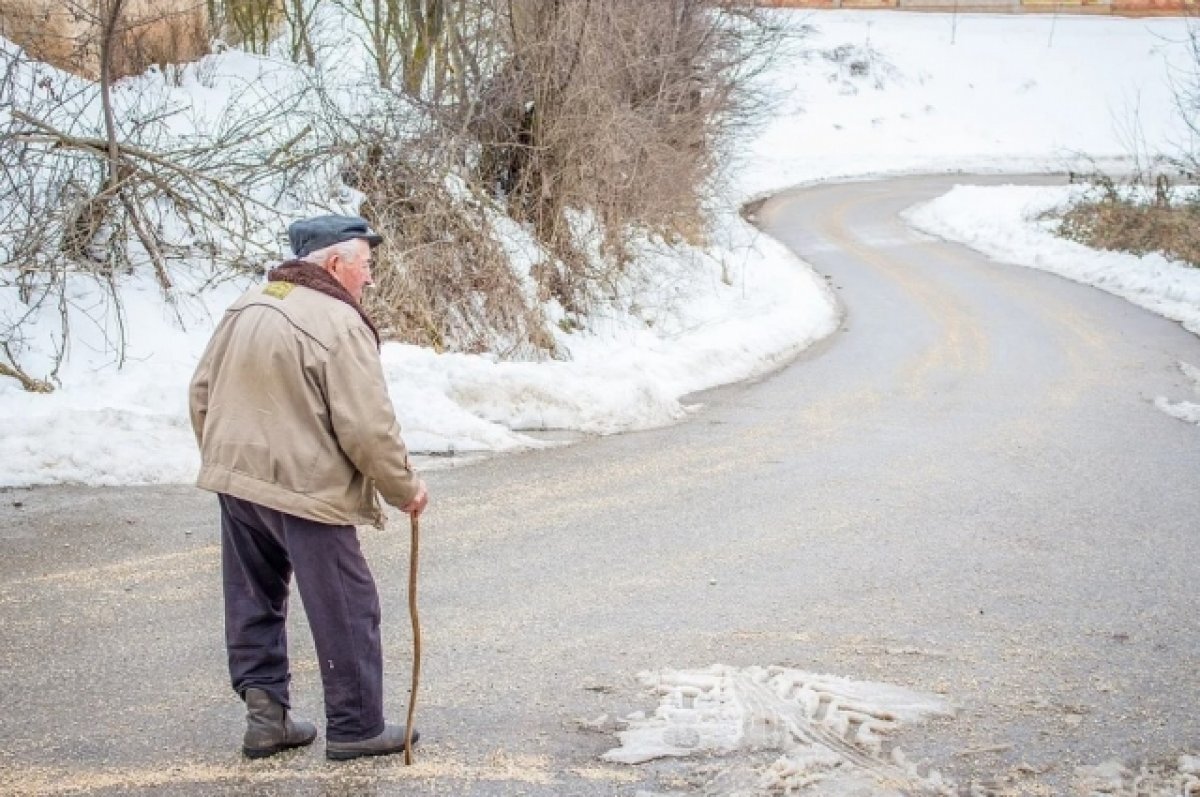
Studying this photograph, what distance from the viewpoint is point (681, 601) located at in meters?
6.25

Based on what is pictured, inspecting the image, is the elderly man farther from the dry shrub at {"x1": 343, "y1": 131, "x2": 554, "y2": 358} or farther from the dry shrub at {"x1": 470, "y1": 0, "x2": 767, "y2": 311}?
the dry shrub at {"x1": 470, "y1": 0, "x2": 767, "y2": 311}

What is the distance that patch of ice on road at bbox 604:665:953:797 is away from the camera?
14.3 feet

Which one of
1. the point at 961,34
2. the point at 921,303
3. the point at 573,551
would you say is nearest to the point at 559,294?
the point at 921,303

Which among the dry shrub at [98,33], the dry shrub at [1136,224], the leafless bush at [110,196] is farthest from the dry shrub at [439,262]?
the dry shrub at [1136,224]

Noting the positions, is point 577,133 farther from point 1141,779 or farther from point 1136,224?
point 1136,224

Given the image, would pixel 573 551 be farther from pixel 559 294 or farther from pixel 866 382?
pixel 559 294

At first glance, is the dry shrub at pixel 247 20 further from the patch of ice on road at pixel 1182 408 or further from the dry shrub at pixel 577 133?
the patch of ice on road at pixel 1182 408

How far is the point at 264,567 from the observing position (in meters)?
4.33

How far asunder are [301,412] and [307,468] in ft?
0.62

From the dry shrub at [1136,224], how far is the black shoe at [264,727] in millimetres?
21545

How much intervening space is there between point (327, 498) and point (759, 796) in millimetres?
1802

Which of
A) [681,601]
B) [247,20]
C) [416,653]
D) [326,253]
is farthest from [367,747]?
[247,20]

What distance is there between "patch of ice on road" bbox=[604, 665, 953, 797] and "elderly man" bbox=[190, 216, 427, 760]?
109 centimetres

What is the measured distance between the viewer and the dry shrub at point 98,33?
40.3 feet
